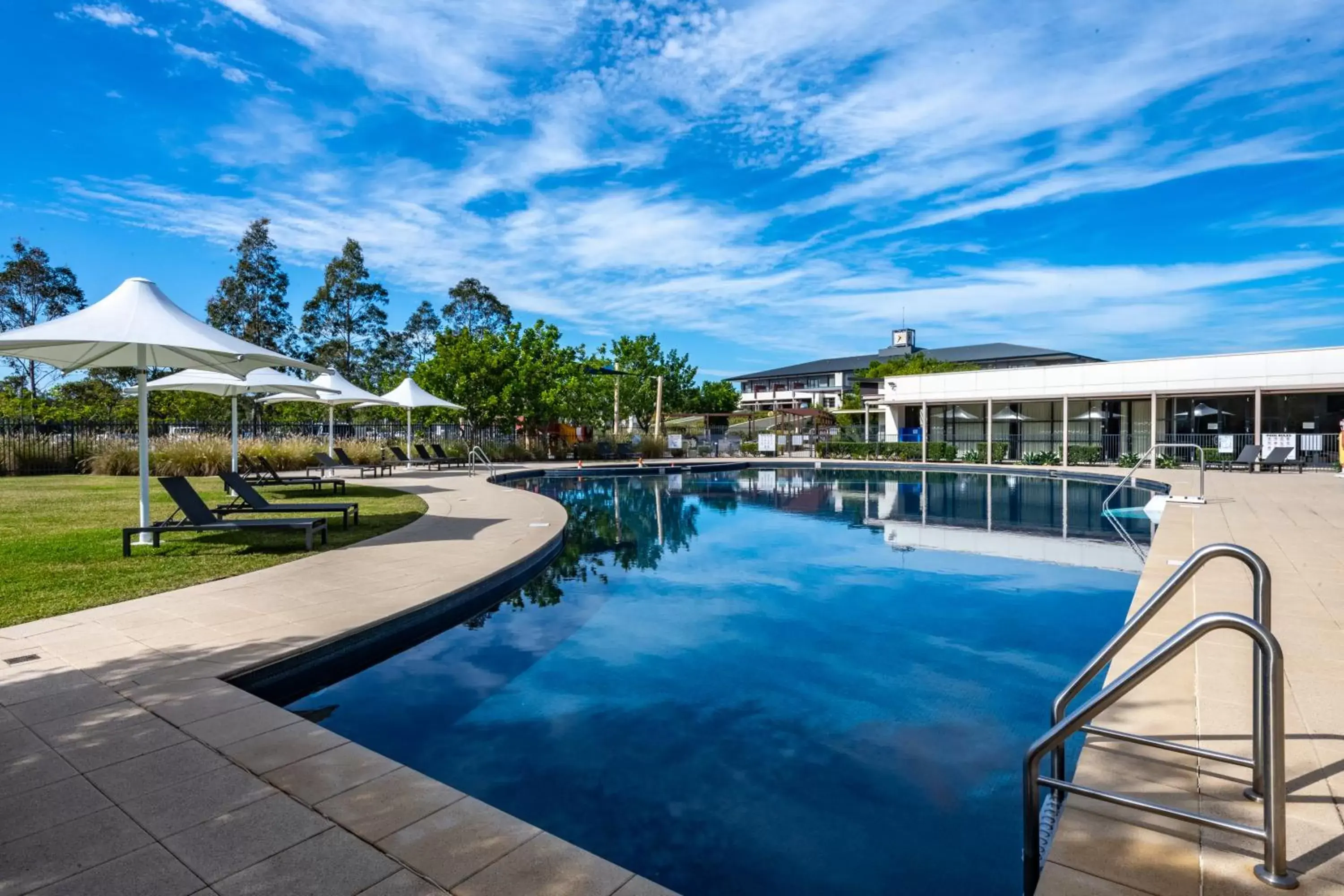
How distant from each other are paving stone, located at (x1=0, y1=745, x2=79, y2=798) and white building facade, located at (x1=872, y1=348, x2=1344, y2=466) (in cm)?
2623

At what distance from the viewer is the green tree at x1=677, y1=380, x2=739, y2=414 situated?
65.9 m

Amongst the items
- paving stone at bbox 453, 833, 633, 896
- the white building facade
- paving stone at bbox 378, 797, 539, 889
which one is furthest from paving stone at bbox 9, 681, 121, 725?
the white building facade

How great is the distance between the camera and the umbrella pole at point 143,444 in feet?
26.0

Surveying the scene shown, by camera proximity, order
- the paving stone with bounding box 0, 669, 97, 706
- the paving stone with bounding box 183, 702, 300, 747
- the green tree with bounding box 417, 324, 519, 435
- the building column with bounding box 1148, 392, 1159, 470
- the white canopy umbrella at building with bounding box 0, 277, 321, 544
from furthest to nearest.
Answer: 1. the green tree with bounding box 417, 324, 519, 435
2. the building column with bounding box 1148, 392, 1159, 470
3. the white canopy umbrella at building with bounding box 0, 277, 321, 544
4. the paving stone with bounding box 0, 669, 97, 706
5. the paving stone with bounding box 183, 702, 300, 747

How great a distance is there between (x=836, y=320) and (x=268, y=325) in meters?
31.6

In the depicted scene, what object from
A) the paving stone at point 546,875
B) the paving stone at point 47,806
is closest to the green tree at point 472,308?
the paving stone at point 47,806

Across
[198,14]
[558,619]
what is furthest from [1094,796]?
[198,14]

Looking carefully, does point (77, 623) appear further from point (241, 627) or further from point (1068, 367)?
point (1068, 367)

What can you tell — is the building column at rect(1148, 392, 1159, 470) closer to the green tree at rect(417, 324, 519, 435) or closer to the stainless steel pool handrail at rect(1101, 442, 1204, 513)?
the stainless steel pool handrail at rect(1101, 442, 1204, 513)

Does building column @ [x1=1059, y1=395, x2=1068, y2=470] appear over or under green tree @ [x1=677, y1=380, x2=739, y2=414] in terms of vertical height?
under

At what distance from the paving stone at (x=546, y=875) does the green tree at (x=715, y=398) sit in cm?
5993

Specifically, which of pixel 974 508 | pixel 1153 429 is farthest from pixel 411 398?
pixel 1153 429

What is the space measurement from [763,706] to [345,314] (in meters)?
43.7

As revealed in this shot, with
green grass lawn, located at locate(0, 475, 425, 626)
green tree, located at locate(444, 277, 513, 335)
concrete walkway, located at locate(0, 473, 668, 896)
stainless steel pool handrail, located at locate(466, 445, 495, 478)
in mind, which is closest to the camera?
concrete walkway, located at locate(0, 473, 668, 896)
